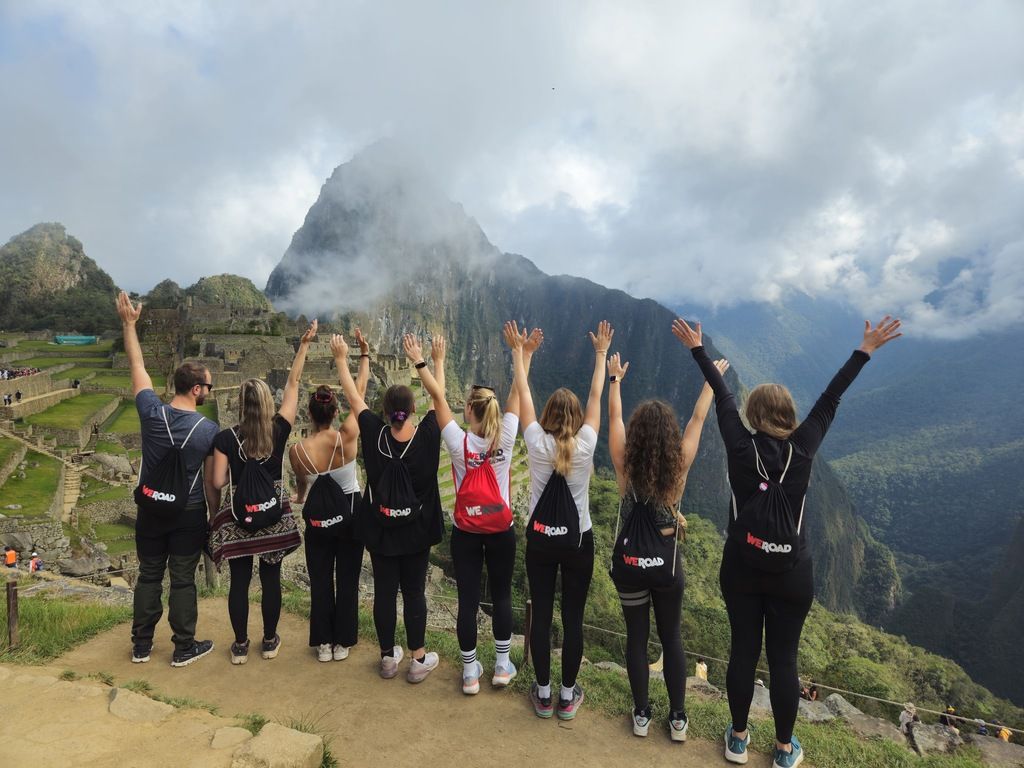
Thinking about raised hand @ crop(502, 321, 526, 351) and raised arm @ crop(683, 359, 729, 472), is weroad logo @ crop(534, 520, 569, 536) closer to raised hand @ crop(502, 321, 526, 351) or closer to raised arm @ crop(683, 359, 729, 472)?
raised arm @ crop(683, 359, 729, 472)

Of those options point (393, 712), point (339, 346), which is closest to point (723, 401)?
point (339, 346)

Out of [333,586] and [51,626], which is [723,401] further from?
[51,626]

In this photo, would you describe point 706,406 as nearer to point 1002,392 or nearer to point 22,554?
point 22,554

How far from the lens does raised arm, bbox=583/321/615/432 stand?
3.67m

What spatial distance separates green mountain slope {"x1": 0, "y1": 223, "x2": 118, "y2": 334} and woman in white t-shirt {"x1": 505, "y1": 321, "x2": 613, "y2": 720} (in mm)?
58798

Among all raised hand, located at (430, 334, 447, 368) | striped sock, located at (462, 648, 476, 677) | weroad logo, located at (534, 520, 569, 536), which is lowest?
striped sock, located at (462, 648, 476, 677)

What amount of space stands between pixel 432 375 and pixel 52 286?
80814 mm

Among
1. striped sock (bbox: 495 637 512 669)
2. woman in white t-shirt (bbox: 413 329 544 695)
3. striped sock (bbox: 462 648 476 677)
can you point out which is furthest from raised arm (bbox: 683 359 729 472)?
striped sock (bbox: 462 648 476 677)

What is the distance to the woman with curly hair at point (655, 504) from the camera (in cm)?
330

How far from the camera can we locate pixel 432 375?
4043mm

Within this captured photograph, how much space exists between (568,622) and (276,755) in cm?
177

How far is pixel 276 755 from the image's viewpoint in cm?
274

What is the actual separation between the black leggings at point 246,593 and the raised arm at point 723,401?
3263 mm

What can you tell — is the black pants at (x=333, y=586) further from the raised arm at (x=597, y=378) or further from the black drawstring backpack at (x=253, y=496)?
the raised arm at (x=597, y=378)
